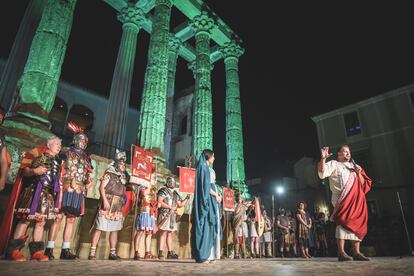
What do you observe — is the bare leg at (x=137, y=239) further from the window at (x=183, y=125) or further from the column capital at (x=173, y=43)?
the window at (x=183, y=125)

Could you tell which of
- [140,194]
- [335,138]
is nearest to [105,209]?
[140,194]

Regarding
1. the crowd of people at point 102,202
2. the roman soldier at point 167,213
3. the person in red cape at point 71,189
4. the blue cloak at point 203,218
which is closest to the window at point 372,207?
the crowd of people at point 102,202

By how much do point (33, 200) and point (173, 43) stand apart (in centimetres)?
1522

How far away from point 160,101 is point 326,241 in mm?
10081

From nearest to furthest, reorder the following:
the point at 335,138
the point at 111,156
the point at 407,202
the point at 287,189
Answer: the point at 111,156 < the point at 407,202 < the point at 335,138 < the point at 287,189

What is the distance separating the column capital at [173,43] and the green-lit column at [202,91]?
6.82ft

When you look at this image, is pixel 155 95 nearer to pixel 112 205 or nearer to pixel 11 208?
pixel 112 205

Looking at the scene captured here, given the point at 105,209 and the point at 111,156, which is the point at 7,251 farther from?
the point at 111,156

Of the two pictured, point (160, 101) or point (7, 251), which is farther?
point (160, 101)

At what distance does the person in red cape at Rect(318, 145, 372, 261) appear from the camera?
394 centimetres

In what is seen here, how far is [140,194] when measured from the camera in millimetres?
5965

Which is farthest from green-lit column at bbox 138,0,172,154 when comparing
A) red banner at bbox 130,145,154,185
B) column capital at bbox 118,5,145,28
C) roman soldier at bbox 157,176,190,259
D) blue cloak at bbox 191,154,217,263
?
blue cloak at bbox 191,154,217,263

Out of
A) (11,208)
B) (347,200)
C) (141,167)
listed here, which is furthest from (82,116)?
(347,200)

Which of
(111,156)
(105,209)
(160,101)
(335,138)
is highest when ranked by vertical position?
(335,138)
